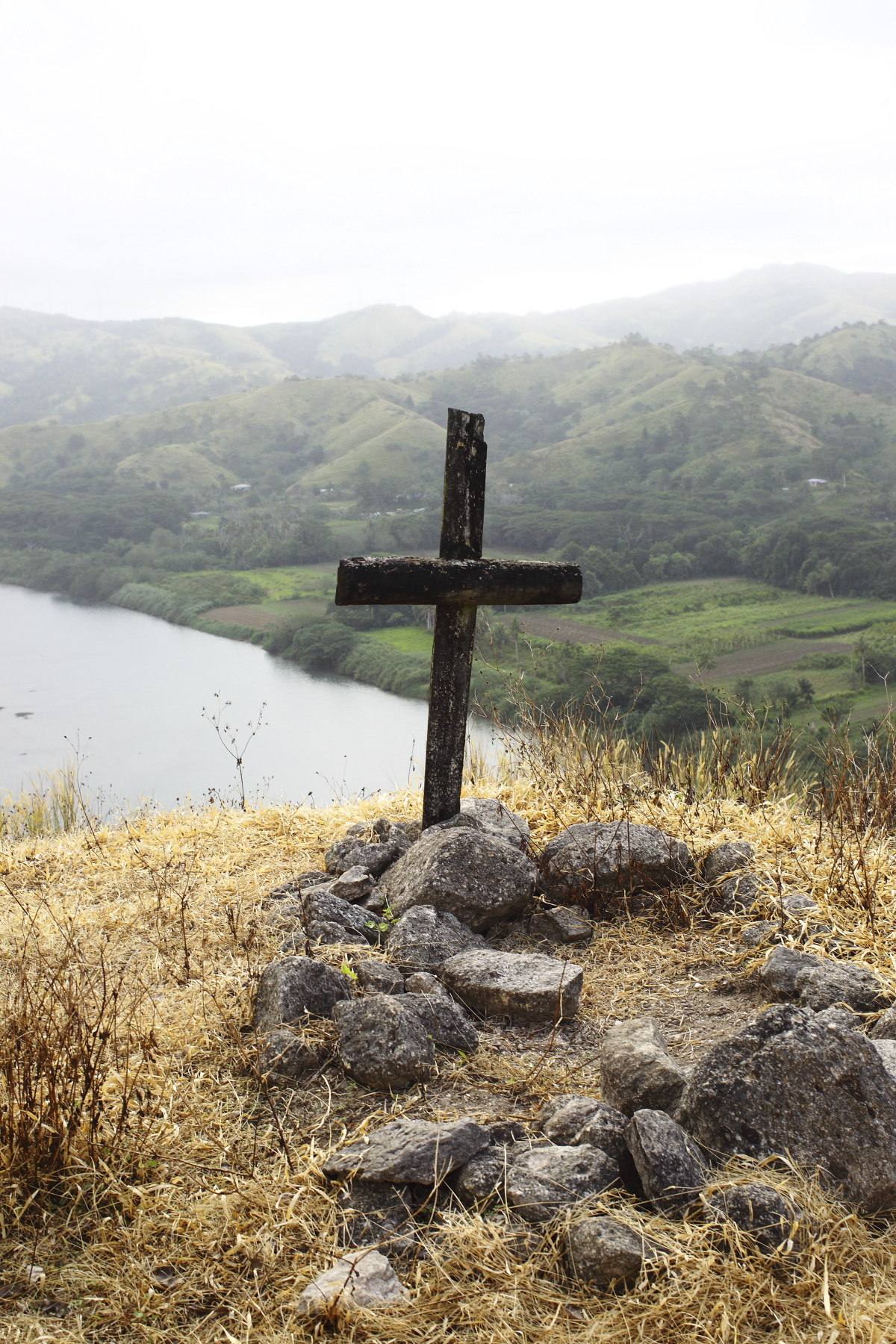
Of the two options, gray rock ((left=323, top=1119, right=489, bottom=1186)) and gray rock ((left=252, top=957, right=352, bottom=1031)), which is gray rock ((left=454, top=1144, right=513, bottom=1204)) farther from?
gray rock ((left=252, top=957, right=352, bottom=1031))

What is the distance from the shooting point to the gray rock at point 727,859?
4.22 m

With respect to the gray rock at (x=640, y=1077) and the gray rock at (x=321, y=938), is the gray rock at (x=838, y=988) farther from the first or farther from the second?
the gray rock at (x=321, y=938)

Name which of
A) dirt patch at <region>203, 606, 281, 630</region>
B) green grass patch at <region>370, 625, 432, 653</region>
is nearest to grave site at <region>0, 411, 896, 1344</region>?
green grass patch at <region>370, 625, 432, 653</region>

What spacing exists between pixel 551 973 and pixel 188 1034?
1394mm

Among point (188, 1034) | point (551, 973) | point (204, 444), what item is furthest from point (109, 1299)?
point (204, 444)

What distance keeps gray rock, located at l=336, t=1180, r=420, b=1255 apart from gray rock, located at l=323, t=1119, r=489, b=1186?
0.03 metres

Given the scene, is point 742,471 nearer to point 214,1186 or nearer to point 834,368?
point 834,368

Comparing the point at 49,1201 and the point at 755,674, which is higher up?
the point at 49,1201

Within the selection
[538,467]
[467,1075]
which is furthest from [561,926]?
[538,467]

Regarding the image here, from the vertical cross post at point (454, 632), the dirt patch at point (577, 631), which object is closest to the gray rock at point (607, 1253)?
the vertical cross post at point (454, 632)

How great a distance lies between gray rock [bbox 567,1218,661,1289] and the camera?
1.97 metres

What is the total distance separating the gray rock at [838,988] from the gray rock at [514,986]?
855 mm

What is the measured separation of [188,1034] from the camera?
3029 mm

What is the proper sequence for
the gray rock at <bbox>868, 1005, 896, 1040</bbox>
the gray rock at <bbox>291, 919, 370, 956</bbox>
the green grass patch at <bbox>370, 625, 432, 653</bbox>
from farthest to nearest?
the green grass patch at <bbox>370, 625, 432, 653</bbox> → the gray rock at <bbox>291, 919, 370, 956</bbox> → the gray rock at <bbox>868, 1005, 896, 1040</bbox>
